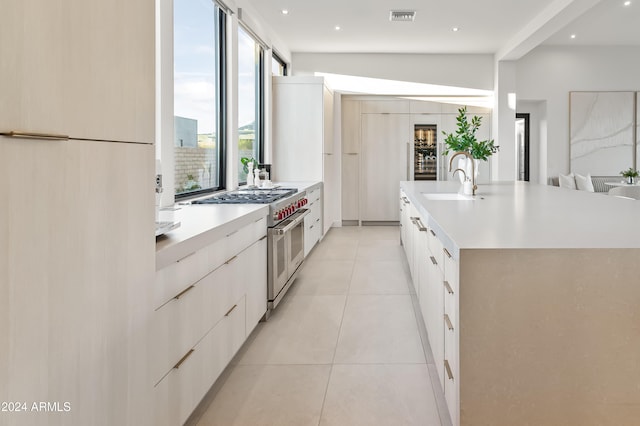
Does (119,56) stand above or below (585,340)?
above

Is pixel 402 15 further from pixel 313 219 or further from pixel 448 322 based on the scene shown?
pixel 448 322

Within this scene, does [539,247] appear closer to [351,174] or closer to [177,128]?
[177,128]

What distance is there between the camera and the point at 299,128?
6.89 m

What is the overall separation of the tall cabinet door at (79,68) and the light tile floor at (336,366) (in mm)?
1343

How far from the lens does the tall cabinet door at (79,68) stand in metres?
0.94

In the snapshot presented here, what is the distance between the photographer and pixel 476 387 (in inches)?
64.7

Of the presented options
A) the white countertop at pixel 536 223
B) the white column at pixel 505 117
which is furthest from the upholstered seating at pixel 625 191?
the white column at pixel 505 117

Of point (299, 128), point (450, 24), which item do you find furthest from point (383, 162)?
point (450, 24)

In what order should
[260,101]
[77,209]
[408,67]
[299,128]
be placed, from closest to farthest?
[77,209], [260,101], [299,128], [408,67]

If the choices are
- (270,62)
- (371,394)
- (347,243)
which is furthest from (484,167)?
(371,394)

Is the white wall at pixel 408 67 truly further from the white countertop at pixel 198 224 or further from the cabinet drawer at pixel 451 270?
the cabinet drawer at pixel 451 270

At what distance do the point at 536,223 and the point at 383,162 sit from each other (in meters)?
6.37

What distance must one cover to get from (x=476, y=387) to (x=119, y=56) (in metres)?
1.43

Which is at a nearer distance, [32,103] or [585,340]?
[32,103]
